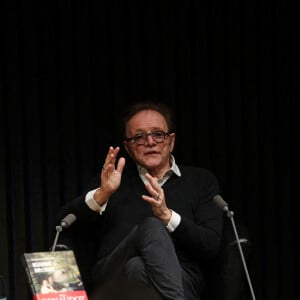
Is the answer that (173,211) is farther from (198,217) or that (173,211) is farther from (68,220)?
(68,220)

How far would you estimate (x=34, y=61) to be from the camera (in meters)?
3.58

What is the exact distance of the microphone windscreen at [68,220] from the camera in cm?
279

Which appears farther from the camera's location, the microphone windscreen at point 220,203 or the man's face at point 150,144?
the man's face at point 150,144

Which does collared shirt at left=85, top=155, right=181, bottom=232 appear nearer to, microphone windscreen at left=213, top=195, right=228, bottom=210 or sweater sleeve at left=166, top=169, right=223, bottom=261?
sweater sleeve at left=166, top=169, right=223, bottom=261

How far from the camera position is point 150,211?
3.03 m

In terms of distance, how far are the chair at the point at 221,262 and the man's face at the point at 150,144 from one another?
0.39 metres

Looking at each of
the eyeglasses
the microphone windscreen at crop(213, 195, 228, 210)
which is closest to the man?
the eyeglasses

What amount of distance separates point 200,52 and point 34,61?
35.2 inches

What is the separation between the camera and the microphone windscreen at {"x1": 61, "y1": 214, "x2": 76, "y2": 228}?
110 inches

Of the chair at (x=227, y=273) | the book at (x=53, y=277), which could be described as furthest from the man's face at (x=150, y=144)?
the book at (x=53, y=277)

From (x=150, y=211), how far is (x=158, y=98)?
0.89 m

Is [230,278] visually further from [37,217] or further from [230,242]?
[37,217]

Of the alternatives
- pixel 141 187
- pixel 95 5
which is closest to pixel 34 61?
pixel 95 5

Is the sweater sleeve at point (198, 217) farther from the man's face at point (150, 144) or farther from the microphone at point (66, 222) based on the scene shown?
the microphone at point (66, 222)
